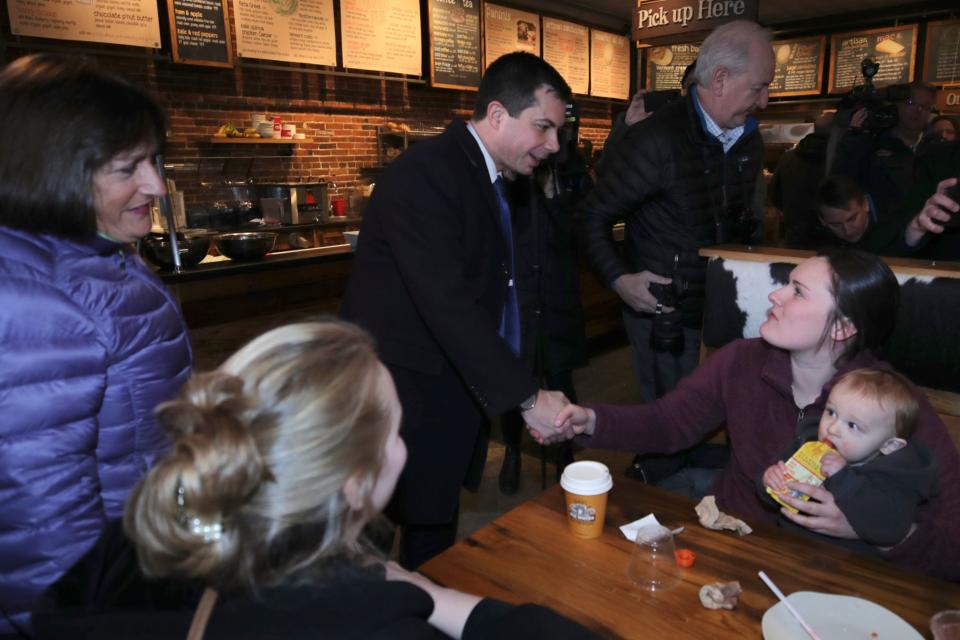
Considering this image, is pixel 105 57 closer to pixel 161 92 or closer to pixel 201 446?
pixel 161 92

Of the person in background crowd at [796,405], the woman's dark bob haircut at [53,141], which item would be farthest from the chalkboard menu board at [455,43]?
the woman's dark bob haircut at [53,141]

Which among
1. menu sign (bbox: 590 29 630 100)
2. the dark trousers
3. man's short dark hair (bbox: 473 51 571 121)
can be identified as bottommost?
the dark trousers

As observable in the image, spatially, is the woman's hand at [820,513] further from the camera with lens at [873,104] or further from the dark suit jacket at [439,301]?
the camera with lens at [873,104]

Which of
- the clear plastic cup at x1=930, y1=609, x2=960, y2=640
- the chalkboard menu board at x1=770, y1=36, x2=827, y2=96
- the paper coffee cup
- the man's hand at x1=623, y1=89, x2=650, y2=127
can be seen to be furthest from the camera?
the chalkboard menu board at x1=770, y1=36, x2=827, y2=96

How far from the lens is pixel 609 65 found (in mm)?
9062

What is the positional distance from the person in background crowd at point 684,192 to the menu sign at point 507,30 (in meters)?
5.29

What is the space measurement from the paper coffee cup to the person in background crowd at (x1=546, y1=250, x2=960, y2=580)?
329 mm

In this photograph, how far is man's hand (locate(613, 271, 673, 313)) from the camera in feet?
8.44

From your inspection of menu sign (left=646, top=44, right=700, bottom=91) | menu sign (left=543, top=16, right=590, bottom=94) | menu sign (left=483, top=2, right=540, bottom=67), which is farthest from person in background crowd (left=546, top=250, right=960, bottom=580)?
menu sign (left=646, top=44, right=700, bottom=91)

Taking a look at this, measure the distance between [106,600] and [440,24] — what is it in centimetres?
694

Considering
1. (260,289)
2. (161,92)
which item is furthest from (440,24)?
(260,289)

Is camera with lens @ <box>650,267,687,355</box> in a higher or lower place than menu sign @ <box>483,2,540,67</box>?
lower

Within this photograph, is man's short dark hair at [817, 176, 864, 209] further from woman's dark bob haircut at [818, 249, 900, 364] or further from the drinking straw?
the drinking straw

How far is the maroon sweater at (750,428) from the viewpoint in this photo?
1.39m
